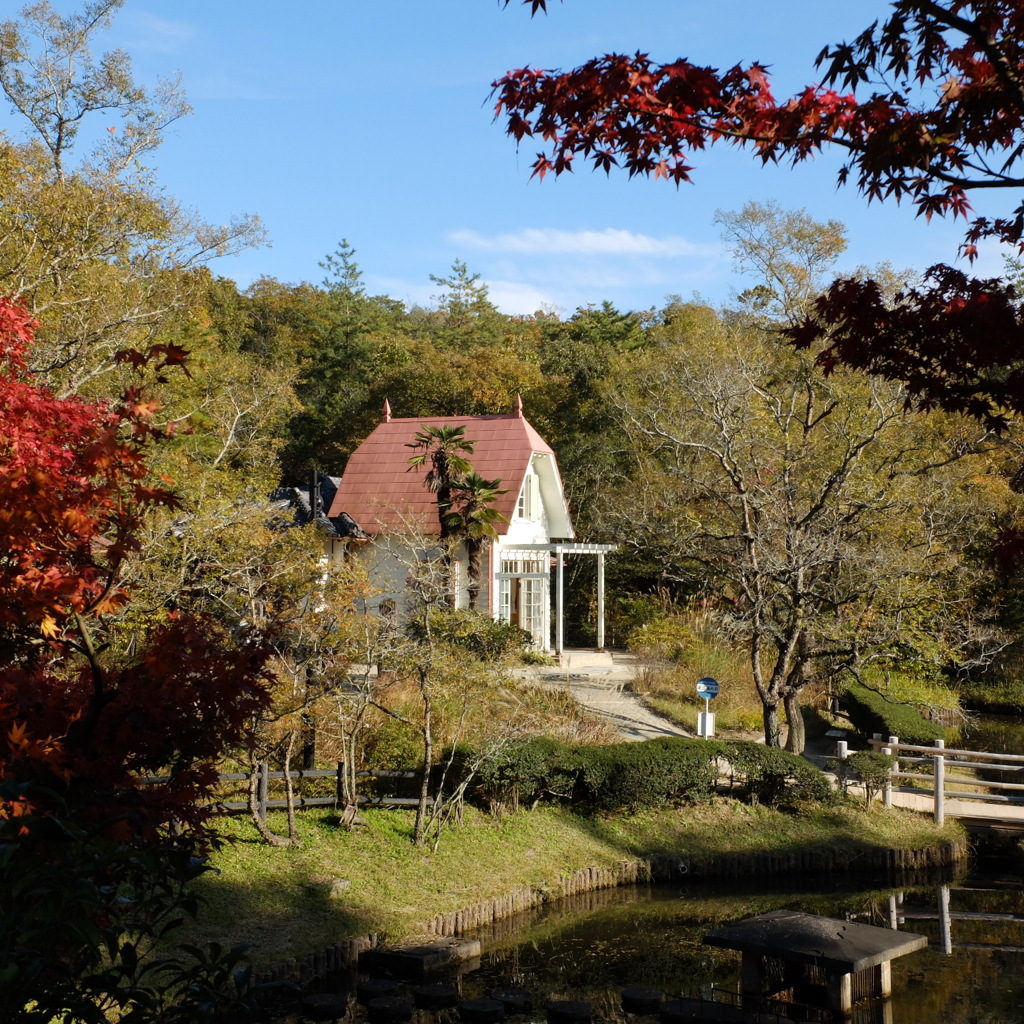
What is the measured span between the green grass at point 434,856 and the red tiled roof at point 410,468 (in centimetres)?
1231

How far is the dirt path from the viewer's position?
18.7 meters

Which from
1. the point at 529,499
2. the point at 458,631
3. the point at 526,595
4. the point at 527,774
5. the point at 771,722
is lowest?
the point at 527,774

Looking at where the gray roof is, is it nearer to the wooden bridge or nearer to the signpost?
the signpost

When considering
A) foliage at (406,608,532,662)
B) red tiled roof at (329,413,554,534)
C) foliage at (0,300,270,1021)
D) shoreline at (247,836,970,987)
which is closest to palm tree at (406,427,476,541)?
red tiled roof at (329,413,554,534)

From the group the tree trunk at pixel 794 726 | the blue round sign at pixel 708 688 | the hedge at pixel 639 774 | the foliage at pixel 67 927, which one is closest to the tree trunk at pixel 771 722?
the tree trunk at pixel 794 726

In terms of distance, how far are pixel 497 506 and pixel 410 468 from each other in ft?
7.49

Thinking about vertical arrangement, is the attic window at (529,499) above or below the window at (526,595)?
above

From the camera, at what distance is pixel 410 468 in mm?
25047

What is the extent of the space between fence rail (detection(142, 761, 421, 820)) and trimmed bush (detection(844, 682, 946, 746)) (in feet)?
30.5

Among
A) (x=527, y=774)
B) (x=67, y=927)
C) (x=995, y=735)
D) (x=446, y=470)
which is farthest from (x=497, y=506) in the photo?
(x=67, y=927)

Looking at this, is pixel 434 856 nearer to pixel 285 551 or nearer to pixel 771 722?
pixel 285 551

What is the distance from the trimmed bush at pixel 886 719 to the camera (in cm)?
1905

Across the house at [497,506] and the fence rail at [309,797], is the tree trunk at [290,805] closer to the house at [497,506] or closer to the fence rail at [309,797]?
the fence rail at [309,797]

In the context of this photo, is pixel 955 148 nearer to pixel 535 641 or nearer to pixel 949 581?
pixel 949 581
